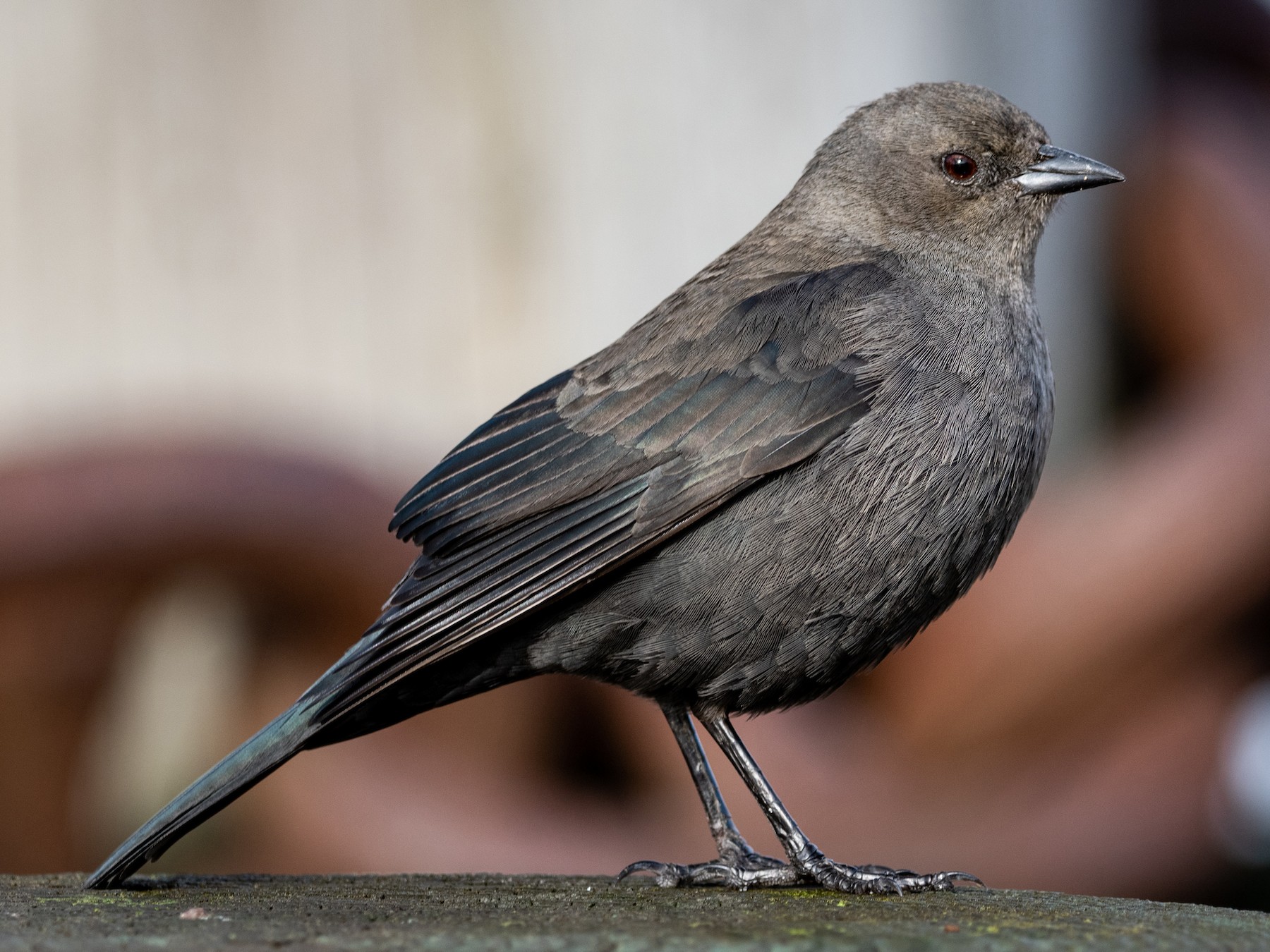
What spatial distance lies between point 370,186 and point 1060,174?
3766 millimetres

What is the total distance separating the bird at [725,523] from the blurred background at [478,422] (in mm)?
2155

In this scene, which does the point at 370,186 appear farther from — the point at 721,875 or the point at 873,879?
the point at 873,879

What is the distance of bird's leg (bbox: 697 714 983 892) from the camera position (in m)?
3.54

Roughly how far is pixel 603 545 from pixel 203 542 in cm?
286

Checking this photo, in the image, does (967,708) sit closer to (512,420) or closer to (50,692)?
(512,420)

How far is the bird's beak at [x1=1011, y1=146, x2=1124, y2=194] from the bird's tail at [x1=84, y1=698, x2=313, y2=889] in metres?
2.50

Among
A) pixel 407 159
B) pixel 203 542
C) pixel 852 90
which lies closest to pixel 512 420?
pixel 203 542

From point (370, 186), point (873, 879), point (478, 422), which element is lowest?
point (873, 879)

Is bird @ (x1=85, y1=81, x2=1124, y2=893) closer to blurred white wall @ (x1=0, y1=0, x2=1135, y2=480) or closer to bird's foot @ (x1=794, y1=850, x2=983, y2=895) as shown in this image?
A: bird's foot @ (x1=794, y1=850, x2=983, y2=895)

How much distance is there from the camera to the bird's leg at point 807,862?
11.6 ft

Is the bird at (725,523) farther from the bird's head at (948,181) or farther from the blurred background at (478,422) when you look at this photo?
the blurred background at (478,422)

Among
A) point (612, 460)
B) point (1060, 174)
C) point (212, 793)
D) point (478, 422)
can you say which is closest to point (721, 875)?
point (612, 460)

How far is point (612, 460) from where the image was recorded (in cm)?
382

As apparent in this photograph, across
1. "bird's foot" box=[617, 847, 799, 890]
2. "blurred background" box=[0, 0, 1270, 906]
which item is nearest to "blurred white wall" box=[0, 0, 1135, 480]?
"blurred background" box=[0, 0, 1270, 906]
